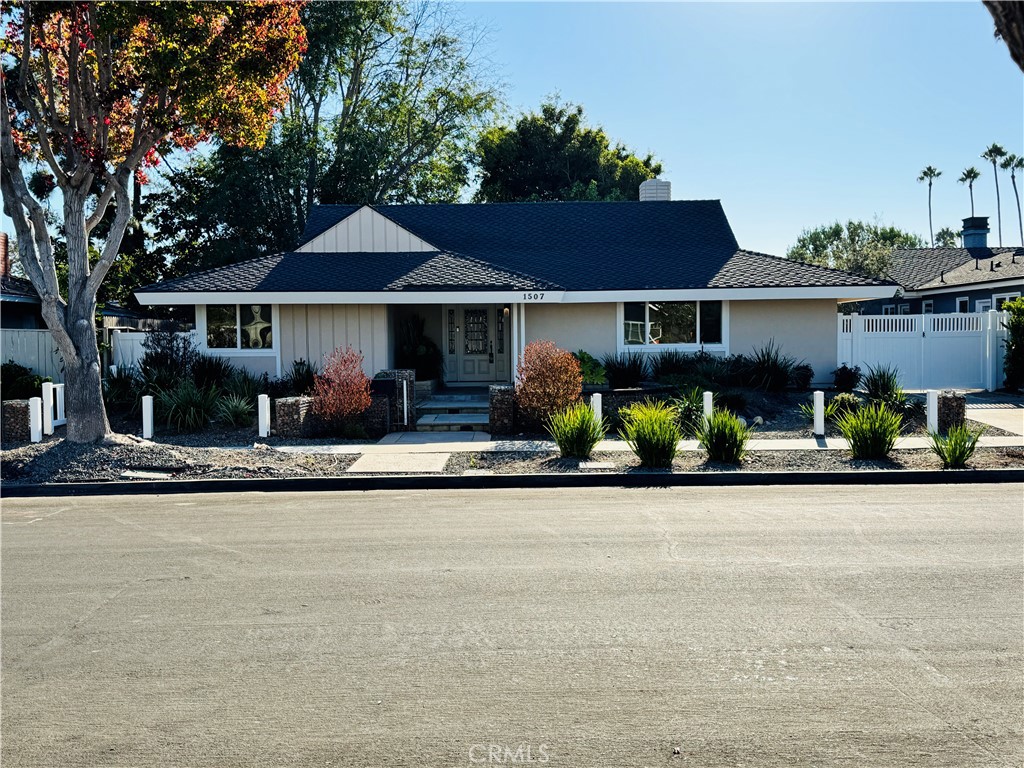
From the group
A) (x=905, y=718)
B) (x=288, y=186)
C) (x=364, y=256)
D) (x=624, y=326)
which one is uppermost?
(x=288, y=186)

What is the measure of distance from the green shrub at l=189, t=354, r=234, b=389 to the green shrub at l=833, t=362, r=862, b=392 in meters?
13.7

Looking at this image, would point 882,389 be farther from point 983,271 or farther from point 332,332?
point 983,271

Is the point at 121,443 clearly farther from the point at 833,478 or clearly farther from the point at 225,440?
the point at 833,478

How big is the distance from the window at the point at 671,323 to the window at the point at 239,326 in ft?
27.7

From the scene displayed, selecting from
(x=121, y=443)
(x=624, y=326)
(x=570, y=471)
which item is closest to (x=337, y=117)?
(x=624, y=326)

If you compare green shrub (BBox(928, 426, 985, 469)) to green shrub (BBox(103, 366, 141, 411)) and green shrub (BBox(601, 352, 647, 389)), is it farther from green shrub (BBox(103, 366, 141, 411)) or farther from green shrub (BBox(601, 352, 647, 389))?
green shrub (BBox(103, 366, 141, 411))

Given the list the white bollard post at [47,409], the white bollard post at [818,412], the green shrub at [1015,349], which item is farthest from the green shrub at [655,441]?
the green shrub at [1015,349]

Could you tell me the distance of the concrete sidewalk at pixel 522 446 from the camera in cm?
1430

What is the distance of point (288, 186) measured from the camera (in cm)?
3384

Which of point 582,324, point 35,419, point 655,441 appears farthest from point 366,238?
point 655,441

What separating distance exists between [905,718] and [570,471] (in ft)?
26.9

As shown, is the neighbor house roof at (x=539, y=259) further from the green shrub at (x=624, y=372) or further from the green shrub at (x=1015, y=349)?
the green shrub at (x=1015, y=349)

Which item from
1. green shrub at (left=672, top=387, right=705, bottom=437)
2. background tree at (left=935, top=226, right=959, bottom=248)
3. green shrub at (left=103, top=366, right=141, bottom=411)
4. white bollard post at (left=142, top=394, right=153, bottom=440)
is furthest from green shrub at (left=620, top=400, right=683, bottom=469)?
background tree at (left=935, top=226, right=959, bottom=248)

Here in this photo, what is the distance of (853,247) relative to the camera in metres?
46.3
